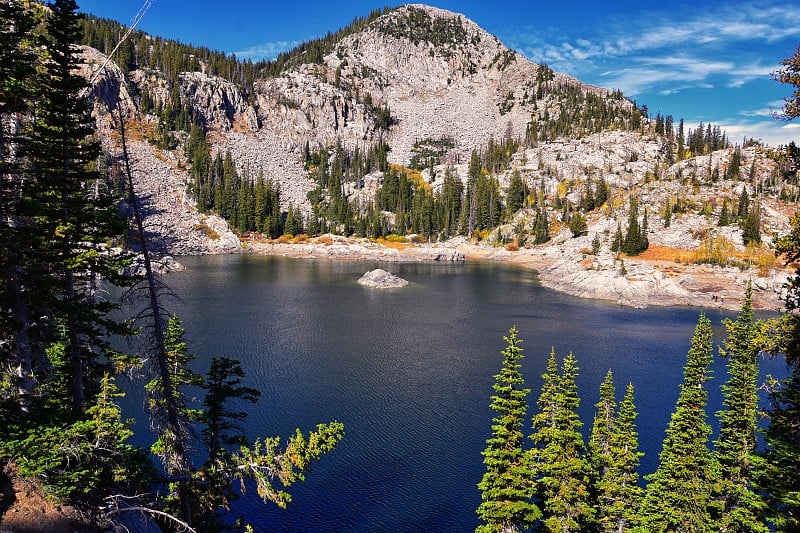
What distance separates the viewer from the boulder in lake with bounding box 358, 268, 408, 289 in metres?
108

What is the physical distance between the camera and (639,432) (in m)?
41.2

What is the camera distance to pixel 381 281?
109500 millimetres

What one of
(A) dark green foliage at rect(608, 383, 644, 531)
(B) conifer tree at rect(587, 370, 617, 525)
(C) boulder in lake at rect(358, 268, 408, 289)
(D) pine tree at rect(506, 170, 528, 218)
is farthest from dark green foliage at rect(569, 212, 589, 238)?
(A) dark green foliage at rect(608, 383, 644, 531)

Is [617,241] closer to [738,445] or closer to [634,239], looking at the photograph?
[634,239]

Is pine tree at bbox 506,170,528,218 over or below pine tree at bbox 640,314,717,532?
over

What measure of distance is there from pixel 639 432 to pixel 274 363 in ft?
129

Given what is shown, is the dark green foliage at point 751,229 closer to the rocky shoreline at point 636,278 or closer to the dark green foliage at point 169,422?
the rocky shoreline at point 636,278

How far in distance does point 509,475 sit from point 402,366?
35145 millimetres

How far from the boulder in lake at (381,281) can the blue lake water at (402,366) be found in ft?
13.2

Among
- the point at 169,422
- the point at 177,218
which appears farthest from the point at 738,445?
the point at 177,218

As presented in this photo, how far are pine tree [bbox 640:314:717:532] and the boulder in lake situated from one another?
3291 inches

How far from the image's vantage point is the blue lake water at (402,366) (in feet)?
105

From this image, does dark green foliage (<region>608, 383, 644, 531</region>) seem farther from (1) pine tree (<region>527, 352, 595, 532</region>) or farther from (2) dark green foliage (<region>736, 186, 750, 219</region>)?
(2) dark green foliage (<region>736, 186, 750, 219</region>)

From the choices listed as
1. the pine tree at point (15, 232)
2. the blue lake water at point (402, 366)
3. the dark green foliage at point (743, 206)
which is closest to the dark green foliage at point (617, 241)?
the dark green foliage at point (743, 206)
